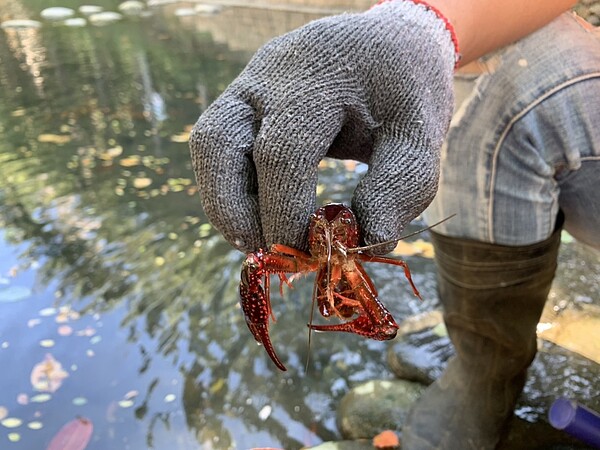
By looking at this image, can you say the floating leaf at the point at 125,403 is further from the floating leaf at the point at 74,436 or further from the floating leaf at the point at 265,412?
the floating leaf at the point at 265,412

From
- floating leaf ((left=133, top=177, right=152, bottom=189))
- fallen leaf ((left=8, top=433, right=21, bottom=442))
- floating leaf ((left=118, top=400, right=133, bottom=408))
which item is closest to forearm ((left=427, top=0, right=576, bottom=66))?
floating leaf ((left=118, top=400, right=133, bottom=408))

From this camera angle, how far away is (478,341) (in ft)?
6.18

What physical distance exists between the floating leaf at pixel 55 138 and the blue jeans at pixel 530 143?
386cm

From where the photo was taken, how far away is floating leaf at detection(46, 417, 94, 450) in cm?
226

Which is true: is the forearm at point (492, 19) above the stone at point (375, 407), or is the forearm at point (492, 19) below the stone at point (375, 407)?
above

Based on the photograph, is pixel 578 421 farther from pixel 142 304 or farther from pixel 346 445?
pixel 142 304

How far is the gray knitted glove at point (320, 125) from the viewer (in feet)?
3.39

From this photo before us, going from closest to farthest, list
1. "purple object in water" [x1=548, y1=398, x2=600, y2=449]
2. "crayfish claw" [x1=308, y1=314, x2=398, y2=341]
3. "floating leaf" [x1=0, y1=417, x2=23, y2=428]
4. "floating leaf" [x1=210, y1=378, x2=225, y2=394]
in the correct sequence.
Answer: "crayfish claw" [x1=308, y1=314, x2=398, y2=341], "purple object in water" [x1=548, y1=398, x2=600, y2=449], "floating leaf" [x1=0, y1=417, x2=23, y2=428], "floating leaf" [x1=210, y1=378, x2=225, y2=394]

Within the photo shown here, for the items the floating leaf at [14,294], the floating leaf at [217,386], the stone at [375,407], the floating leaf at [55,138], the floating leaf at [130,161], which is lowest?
the floating leaf at [55,138]

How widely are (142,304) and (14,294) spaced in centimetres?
67

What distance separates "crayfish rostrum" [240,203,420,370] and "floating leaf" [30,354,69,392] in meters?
1.54

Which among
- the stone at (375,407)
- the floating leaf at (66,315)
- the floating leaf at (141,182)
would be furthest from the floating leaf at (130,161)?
the stone at (375,407)

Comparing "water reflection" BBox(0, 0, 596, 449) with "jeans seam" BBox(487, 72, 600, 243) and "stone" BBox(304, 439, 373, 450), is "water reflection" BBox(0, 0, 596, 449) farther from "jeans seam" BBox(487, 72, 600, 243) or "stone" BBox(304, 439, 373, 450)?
"jeans seam" BBox(487, 72, 600, 243)

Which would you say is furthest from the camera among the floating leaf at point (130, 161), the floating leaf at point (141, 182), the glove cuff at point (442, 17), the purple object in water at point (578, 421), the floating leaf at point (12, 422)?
the floating leaf at point (130, 161)
